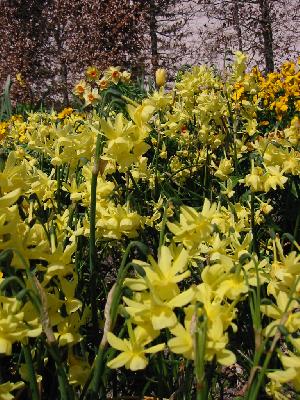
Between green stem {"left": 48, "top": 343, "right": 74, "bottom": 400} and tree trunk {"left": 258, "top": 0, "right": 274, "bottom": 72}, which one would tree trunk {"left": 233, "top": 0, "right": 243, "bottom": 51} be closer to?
tree trunk {"left": 258, "top": 0, "right": 274, "bottom": 72}

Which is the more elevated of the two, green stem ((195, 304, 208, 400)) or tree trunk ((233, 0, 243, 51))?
tree trunk ((233, 0, 243, 51))

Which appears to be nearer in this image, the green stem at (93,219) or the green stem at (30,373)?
the green stem at (30,373)

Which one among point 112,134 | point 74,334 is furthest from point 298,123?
point 74,334

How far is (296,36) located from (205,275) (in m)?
14.8

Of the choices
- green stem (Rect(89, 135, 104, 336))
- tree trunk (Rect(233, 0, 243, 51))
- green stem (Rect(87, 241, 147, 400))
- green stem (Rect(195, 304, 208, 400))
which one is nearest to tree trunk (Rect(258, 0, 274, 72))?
tree trunk (Rect(233, 0, 243, 51))

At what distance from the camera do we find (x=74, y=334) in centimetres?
122

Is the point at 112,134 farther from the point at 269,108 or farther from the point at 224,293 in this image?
the point at 269,108

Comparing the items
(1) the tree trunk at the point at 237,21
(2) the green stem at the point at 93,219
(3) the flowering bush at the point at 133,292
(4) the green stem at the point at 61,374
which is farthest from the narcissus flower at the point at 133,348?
(1) the tree trunk at the point at 237,21

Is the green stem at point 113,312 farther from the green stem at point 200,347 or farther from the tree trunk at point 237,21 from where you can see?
the tree trunk at point 237,21

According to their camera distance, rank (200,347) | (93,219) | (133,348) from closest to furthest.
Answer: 1. (200,347)
2. (133,348)
3. (93,219)

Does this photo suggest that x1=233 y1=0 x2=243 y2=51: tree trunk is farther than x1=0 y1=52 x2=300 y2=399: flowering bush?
Yes

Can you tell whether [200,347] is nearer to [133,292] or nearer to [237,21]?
[133,292]

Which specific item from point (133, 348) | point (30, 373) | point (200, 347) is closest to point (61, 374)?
point (30, 373)

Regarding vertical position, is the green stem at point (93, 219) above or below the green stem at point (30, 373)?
above
